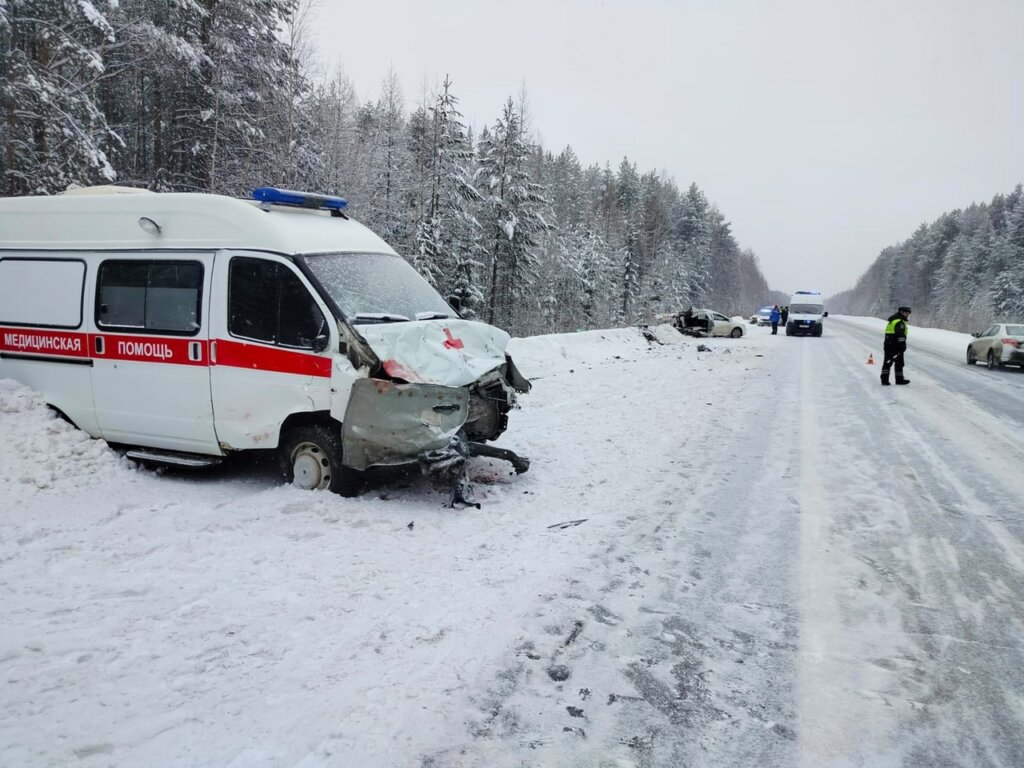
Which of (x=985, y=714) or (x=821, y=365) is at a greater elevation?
(x=821, y=365)

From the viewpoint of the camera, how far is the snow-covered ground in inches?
106

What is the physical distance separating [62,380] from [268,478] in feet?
8.10

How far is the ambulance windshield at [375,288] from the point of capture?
18.8 feet

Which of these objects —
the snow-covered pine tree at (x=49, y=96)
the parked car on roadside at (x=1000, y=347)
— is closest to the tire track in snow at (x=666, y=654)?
the snow-covered pine tree at (x=49, y=96)

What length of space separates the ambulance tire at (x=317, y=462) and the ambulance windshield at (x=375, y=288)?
1.12m

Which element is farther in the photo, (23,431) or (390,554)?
(23,431)

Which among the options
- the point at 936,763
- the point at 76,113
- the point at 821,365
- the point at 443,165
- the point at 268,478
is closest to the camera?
the point at 936,763

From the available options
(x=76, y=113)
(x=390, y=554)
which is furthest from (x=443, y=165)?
(x=390, y=554)

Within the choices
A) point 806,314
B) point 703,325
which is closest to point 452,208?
point 703,325

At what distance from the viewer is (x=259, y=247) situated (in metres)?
5.80

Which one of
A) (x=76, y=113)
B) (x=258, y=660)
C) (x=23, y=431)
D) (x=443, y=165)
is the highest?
(x=443, y=165)

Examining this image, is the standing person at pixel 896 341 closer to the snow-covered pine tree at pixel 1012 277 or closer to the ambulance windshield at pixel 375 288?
the ambulance windshield at pixel 375 288

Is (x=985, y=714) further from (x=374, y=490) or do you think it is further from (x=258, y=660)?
(x=374, y=490)

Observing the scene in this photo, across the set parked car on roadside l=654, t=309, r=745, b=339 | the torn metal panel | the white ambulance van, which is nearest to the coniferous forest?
parked car on roadside l=654, t=309, r=745, b=339
